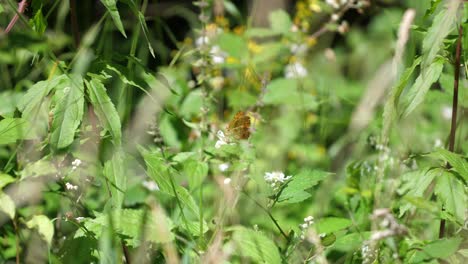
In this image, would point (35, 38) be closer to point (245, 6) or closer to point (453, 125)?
point (453, 125)

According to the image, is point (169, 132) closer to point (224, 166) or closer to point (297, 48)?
point (224, 166)

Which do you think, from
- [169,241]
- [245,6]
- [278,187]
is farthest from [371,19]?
[169,241]

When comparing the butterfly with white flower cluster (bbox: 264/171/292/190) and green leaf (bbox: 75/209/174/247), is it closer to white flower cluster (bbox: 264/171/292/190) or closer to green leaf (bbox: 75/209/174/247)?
white flower cluster (bbox: 264/171/292/190)

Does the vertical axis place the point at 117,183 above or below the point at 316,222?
above

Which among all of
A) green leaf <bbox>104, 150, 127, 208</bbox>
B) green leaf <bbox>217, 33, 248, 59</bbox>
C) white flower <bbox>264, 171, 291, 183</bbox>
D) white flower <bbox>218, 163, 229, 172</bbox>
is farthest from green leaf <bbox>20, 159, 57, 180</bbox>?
green leaf <bbox>217, 33, 248, 59</bbox>

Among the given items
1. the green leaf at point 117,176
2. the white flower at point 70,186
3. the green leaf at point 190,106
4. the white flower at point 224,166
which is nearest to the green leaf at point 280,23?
the green leaf at point 190,106

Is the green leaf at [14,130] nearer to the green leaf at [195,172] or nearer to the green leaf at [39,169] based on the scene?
the green leaf at [39,169]
